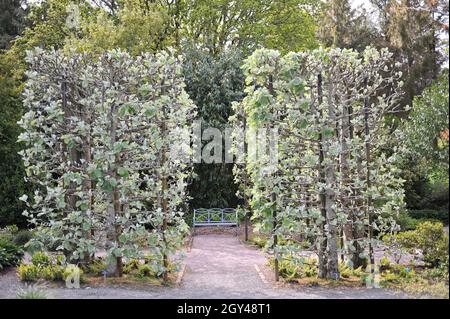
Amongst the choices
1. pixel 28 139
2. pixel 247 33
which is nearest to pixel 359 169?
pixel 28 139

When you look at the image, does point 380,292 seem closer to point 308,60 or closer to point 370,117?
point 370,117

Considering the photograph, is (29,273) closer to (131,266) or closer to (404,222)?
(131,266)

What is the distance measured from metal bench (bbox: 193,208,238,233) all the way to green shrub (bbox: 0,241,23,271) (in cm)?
625

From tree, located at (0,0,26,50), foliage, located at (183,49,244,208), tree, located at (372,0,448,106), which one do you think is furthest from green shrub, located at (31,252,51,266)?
tree, located at (0,0,26,50)

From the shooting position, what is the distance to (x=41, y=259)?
869cm

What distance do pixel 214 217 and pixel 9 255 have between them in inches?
284

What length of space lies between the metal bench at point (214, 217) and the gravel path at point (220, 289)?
14.1 ft

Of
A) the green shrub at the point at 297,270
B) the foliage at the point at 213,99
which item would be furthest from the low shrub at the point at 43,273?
the foliage at the point at 213,99

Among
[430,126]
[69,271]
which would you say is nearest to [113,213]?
[69,271]

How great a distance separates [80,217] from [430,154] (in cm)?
681

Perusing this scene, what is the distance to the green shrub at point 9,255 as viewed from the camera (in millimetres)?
8970

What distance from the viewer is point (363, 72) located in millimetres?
8609

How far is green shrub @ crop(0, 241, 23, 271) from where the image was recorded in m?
8.97

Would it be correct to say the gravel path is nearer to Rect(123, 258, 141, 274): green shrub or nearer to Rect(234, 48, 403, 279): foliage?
Rect(234, 48, 403, 279): foliage
